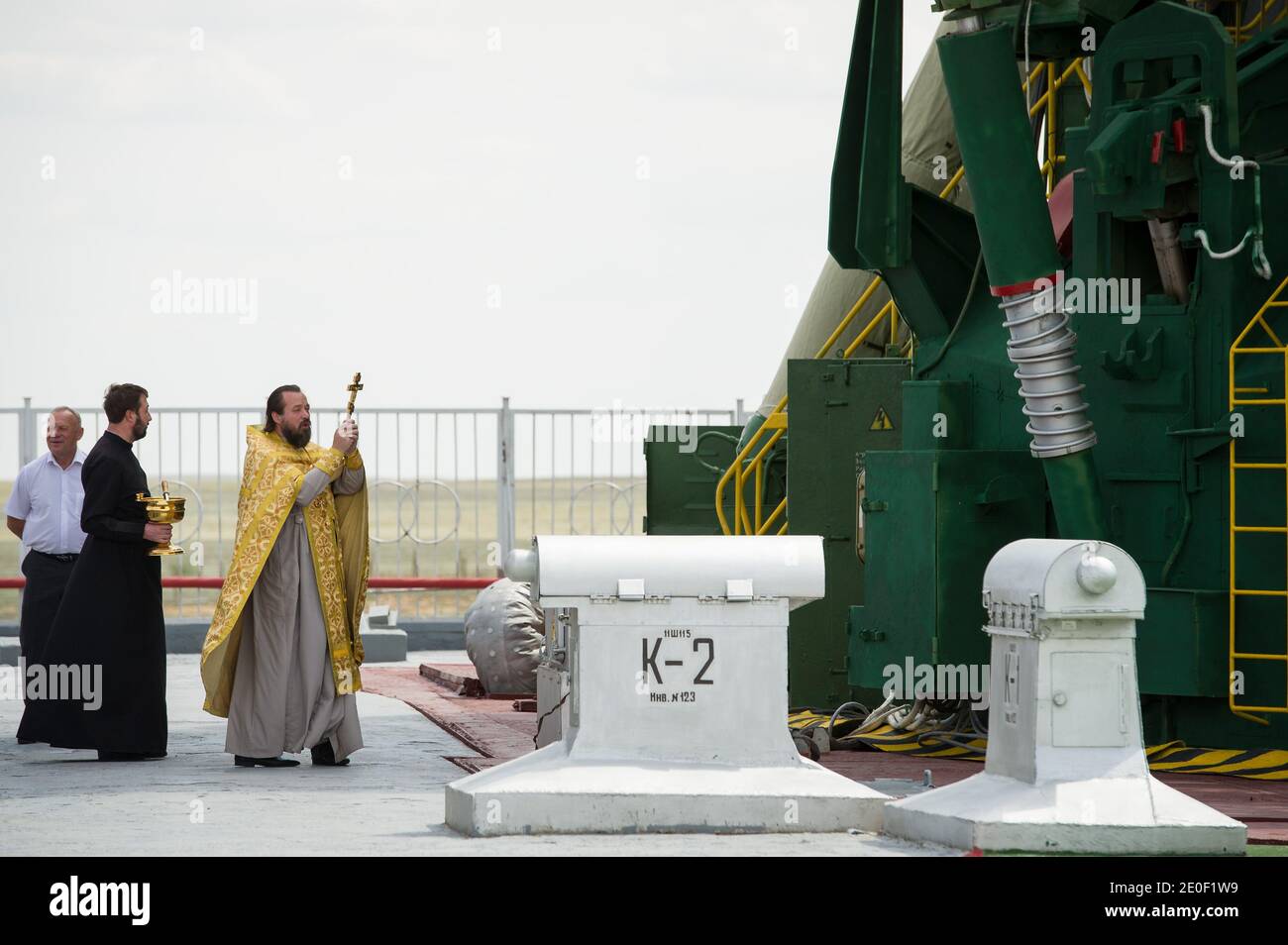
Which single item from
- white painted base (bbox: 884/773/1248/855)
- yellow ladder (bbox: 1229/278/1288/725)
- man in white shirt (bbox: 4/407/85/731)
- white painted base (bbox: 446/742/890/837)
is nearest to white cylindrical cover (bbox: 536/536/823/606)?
white painted base (bbox: 446/742/890/837)

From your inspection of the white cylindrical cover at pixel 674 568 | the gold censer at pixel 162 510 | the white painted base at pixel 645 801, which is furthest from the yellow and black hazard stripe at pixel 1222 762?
the gold censer at pixel 162 510

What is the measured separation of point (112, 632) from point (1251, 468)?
6.58 metres

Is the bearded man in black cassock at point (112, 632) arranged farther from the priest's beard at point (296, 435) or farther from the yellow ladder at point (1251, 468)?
the yellow ladder at point (1251, 468)

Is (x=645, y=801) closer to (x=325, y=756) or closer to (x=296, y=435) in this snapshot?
(x=325, y=756)

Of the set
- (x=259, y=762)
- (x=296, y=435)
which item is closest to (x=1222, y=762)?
(x=259, y=762)

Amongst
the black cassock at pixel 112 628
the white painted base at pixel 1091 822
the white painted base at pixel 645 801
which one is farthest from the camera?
the black cassock at pixel 112 628

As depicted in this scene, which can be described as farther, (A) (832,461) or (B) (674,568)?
(A) (832,461)

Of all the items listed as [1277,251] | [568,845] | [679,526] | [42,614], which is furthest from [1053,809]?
[679,526]

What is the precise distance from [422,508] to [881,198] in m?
10.4

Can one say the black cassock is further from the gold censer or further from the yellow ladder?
the yellow ladder

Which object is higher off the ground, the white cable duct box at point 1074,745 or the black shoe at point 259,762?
the white cable duct box at point 1074,745

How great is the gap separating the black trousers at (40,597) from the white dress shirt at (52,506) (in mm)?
93

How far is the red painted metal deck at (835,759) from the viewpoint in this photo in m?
10.5

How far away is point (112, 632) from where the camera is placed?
12898 mm
